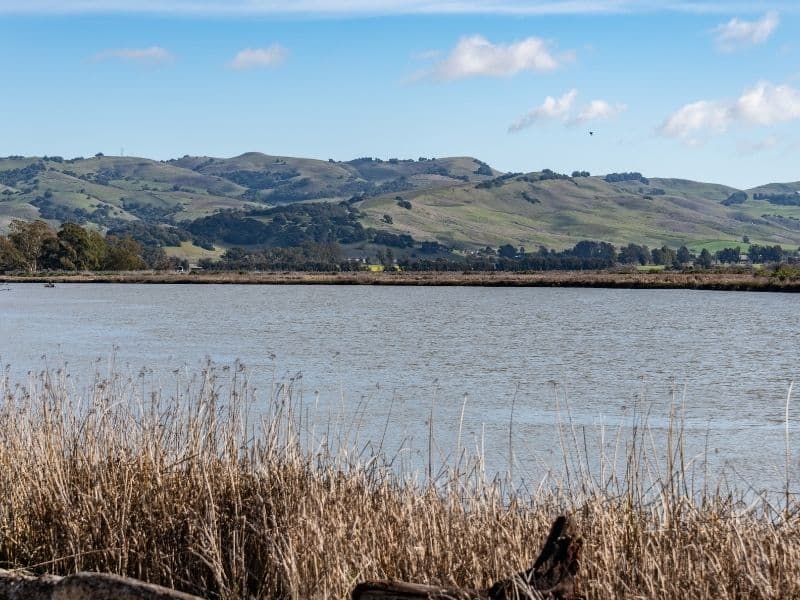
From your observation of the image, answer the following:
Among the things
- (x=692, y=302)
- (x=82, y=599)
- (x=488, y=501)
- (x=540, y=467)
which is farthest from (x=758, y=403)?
(x=692, y=302)

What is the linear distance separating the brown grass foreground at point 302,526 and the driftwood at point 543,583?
61cm

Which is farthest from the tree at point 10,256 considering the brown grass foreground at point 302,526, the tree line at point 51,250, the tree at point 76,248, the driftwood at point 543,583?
the driftwood at point 543,583

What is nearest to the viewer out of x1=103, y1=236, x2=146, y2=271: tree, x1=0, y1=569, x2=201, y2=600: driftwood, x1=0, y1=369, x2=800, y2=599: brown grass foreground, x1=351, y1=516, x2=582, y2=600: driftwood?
x1=0, y1=569, x2=201, y2=600: driftwood

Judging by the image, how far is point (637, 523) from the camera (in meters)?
9.38

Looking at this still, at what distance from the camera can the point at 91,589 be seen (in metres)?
6.85

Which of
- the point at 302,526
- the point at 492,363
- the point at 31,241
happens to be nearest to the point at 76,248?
the point at 31,241

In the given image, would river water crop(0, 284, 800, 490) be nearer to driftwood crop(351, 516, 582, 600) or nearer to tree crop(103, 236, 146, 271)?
driftwood crop(351, 516, 582, 600)

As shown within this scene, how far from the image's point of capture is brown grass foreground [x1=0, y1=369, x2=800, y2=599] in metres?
8.39

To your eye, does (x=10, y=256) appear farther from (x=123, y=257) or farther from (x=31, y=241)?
(x=123, y=257)

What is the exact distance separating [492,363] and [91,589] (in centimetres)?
2902

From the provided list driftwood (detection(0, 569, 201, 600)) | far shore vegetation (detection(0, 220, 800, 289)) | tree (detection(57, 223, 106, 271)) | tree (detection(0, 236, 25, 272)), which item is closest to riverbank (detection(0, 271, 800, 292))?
far shore vegetation (detection(0, 220, 800, 289))

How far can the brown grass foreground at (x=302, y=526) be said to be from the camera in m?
8.39

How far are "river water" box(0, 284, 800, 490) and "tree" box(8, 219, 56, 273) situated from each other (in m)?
76.1

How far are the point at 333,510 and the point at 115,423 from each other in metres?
4.15
